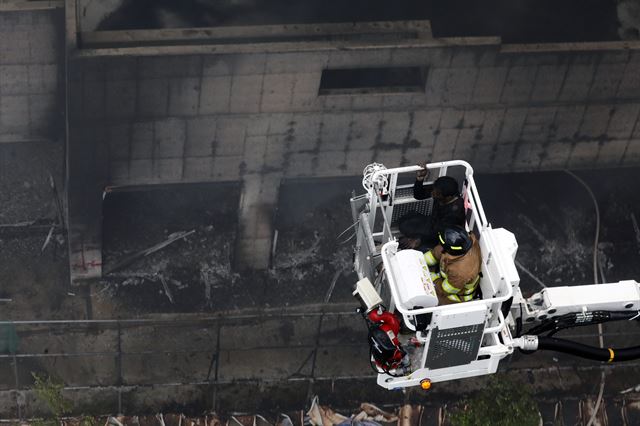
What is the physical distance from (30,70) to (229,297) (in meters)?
7.03

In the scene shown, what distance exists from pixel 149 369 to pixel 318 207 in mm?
5989

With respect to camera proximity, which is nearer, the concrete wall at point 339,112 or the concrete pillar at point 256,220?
the concrete wall at point 339,112

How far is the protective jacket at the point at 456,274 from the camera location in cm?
1677

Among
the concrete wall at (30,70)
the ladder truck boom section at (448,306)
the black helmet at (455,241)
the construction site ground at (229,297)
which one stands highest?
the black helmet at (455,241)

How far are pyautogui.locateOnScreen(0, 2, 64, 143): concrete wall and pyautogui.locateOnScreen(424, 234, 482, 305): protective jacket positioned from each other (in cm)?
1179

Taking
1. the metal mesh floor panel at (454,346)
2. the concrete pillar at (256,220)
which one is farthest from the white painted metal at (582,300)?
the concrete pillar at (256,220)

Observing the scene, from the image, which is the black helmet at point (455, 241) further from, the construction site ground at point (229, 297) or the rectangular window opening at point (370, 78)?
the rectangular window opening at point (370, 78)

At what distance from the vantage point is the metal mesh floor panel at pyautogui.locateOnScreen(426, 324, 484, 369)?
16.6m

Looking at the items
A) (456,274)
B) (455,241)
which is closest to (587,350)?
(456,274)

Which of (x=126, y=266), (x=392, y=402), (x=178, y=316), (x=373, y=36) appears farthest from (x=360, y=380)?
(x=373, y=36)

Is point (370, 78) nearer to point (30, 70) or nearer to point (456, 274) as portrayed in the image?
point (30, 70)

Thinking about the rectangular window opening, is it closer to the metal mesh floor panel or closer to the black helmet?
the black helmet

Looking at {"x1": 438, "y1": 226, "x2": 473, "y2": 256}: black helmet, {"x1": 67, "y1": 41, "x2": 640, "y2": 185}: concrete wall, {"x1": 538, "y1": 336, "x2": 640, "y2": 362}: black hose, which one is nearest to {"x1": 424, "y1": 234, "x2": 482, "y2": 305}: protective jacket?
{"x1": 438, "y1": 226, "x2": 473, "y2": 256}: black helmet

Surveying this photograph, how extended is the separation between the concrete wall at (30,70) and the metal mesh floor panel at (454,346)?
12.4 metres
